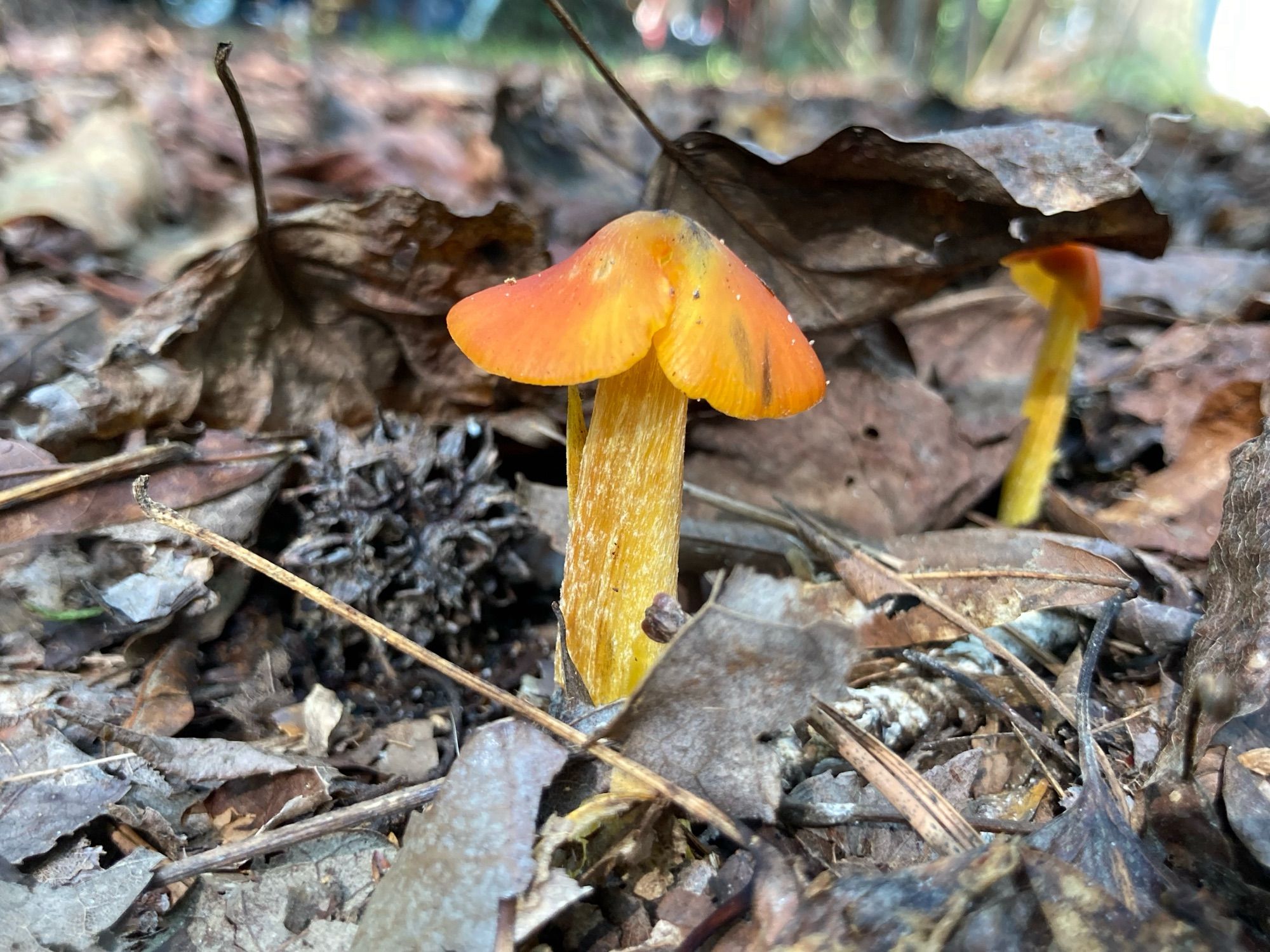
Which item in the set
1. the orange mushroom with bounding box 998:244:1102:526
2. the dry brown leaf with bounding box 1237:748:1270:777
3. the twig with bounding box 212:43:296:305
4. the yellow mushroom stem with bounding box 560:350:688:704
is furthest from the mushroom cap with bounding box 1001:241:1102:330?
the twig with bounding box 212:43:296:305

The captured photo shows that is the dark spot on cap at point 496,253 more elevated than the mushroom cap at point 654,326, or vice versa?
the mushroom cap at point 654,326

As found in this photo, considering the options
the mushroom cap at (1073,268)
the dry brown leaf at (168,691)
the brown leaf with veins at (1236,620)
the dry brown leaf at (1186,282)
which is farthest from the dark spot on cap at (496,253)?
the dry brown leaf at (1186,282)

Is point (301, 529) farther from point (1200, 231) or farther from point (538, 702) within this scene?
point (1200, 231)

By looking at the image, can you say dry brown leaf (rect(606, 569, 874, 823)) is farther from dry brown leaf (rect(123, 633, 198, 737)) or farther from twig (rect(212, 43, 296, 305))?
twig (rect(212, 43, 296, 305))

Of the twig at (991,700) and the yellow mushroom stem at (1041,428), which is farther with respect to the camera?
the yellow mushroom stem at (1041,428)

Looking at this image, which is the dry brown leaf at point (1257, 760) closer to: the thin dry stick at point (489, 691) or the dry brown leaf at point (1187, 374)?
the thin dry stick at point (489, 691)

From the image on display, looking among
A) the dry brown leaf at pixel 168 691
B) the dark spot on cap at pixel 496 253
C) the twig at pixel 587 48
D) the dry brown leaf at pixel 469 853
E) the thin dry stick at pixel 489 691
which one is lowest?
the dry brown leaf at pixel 168 691
